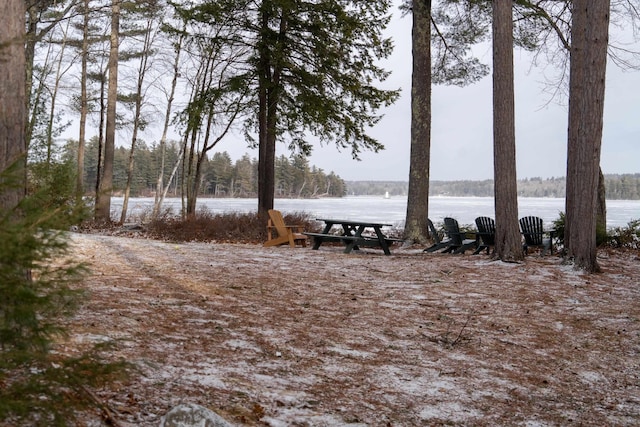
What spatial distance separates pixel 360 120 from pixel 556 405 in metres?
12.1

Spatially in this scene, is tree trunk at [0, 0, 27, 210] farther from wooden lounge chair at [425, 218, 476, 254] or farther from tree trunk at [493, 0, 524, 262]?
wooden lounge chair at [425, 218, 476, 254]

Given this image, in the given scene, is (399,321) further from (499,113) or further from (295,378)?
(499,113)

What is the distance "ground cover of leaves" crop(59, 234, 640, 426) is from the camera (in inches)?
139

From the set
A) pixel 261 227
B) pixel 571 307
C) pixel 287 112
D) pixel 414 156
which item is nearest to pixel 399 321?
pixel 571 307

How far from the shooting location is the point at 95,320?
439 cm

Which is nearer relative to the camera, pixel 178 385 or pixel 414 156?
pixel 178 385

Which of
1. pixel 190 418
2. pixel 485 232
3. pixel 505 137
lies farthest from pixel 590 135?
pixel 190 418

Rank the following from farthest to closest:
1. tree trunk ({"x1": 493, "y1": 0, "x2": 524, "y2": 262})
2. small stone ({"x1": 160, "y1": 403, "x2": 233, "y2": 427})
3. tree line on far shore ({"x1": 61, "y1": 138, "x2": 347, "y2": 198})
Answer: tree line on far shore ({"x1": 61, "y1": 138, "x2": 347, "y2": 198}) → tree trunk ({"x1": 493, "y1": 0, "x2": 524, "y2": 262}) → small stone ({"x1": 160, "y1": 403, "x2": 233, "y2": 427})

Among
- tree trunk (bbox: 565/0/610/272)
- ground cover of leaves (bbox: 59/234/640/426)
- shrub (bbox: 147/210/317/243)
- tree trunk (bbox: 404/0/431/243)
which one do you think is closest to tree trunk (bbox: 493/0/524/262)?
tree trunk (bbox: 565/0/610/272)

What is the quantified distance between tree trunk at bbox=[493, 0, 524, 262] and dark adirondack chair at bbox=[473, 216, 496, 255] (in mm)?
1584

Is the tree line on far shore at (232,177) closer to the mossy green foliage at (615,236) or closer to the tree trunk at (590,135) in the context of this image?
the mossy green foliage at (615,236)

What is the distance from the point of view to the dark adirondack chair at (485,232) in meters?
11.6

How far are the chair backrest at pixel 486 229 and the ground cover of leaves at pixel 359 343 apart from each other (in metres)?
3.09

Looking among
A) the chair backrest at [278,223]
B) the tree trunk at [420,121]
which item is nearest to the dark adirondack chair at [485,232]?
the tree trunk at [420,121]
